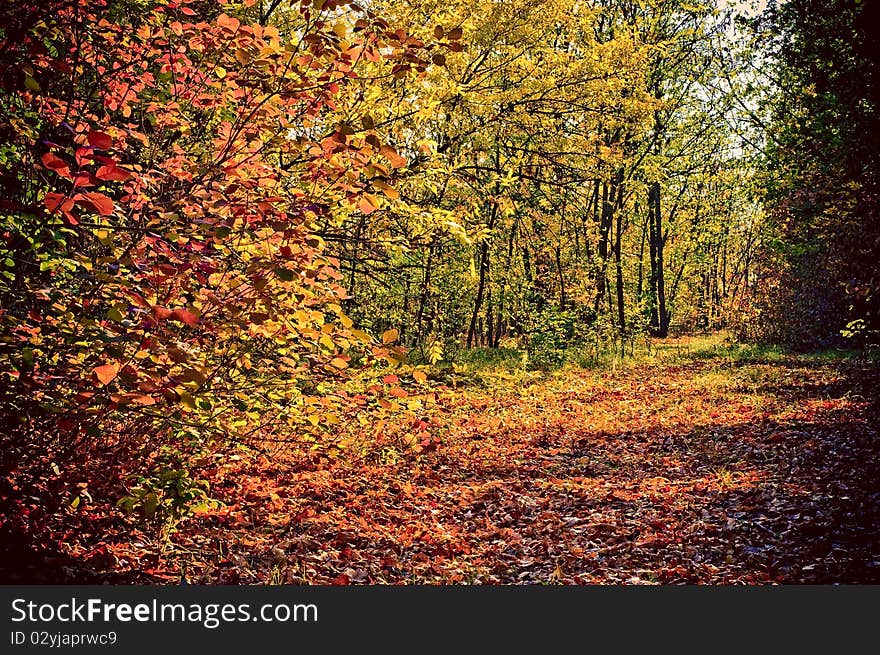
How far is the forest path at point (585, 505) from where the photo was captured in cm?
543

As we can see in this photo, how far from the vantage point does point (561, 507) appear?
7.27 m

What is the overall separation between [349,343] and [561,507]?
3.84m

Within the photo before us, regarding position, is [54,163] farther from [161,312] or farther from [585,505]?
[585,505]

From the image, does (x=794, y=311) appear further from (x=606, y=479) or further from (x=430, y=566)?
(x=430, y=566)

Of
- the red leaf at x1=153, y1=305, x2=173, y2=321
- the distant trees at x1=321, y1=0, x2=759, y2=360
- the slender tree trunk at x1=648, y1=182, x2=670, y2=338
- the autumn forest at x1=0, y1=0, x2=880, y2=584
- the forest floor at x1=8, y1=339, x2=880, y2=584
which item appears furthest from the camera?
the slender tree trunk at x1=648, y1=182, x2=670, y2=338

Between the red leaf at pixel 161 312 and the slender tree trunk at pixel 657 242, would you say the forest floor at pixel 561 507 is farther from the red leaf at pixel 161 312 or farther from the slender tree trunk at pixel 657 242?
the slender tree trunk at pixel 657 242

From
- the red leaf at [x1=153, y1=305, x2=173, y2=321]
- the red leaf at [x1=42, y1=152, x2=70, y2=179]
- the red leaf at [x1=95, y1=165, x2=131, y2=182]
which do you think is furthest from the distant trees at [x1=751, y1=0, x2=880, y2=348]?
the red leaf at [x1=42, y1=152, x2=70, y2=179]

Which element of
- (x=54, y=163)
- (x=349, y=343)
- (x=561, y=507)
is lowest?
(x=561, y=507)

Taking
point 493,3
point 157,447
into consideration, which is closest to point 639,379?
point 493,3

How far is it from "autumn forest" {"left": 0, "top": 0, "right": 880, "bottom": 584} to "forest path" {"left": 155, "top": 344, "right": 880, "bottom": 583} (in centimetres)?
4

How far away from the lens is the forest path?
17.8 ft

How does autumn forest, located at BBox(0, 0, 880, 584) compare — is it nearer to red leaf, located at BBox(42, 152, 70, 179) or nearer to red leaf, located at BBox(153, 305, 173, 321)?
red leaf, located at BBox(42, 152, 70, 179)

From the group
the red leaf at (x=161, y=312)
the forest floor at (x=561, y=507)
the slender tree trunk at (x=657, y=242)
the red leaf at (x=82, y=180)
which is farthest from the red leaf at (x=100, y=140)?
the slender tree trunk at (x=657, y=242)

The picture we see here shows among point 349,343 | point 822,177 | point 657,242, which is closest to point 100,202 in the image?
point 349,343
